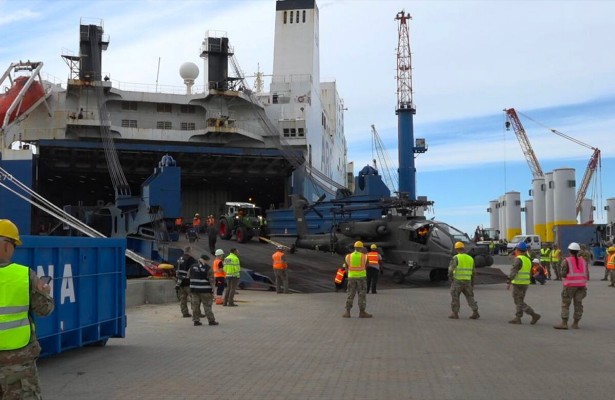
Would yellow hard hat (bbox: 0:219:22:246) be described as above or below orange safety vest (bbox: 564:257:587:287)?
above

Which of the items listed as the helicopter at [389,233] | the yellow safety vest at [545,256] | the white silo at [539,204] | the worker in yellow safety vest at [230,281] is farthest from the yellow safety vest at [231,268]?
the white silo at [539,204]

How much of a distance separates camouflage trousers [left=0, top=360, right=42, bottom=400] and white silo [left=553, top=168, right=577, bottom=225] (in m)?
58.2

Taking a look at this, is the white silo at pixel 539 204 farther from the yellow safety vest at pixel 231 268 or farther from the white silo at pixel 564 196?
the yellow safety vest at pixel 231 268

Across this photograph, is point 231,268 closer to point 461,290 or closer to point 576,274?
point 461,290

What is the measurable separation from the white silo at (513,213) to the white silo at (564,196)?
1507cm

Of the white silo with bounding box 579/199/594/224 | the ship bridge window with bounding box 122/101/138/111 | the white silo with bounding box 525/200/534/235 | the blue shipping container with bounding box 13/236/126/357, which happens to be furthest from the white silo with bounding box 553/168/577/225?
the blue shipping container with bounding box 13/236/126/357

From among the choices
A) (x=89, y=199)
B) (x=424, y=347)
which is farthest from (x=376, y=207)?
(x=89, y=199)

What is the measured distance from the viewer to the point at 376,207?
2633 cm

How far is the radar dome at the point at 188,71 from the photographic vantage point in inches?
1877

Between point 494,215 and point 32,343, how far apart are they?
3556 inches

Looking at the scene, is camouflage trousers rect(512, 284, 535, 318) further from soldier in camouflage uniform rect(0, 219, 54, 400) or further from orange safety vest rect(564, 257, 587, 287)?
soldier in camouflage uniform rect(0, 219, 54, 400)

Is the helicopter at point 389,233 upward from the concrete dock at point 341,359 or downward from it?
upward

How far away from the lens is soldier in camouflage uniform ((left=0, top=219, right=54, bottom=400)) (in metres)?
4.26

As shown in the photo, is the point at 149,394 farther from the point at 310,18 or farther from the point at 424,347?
the point at 310,18
